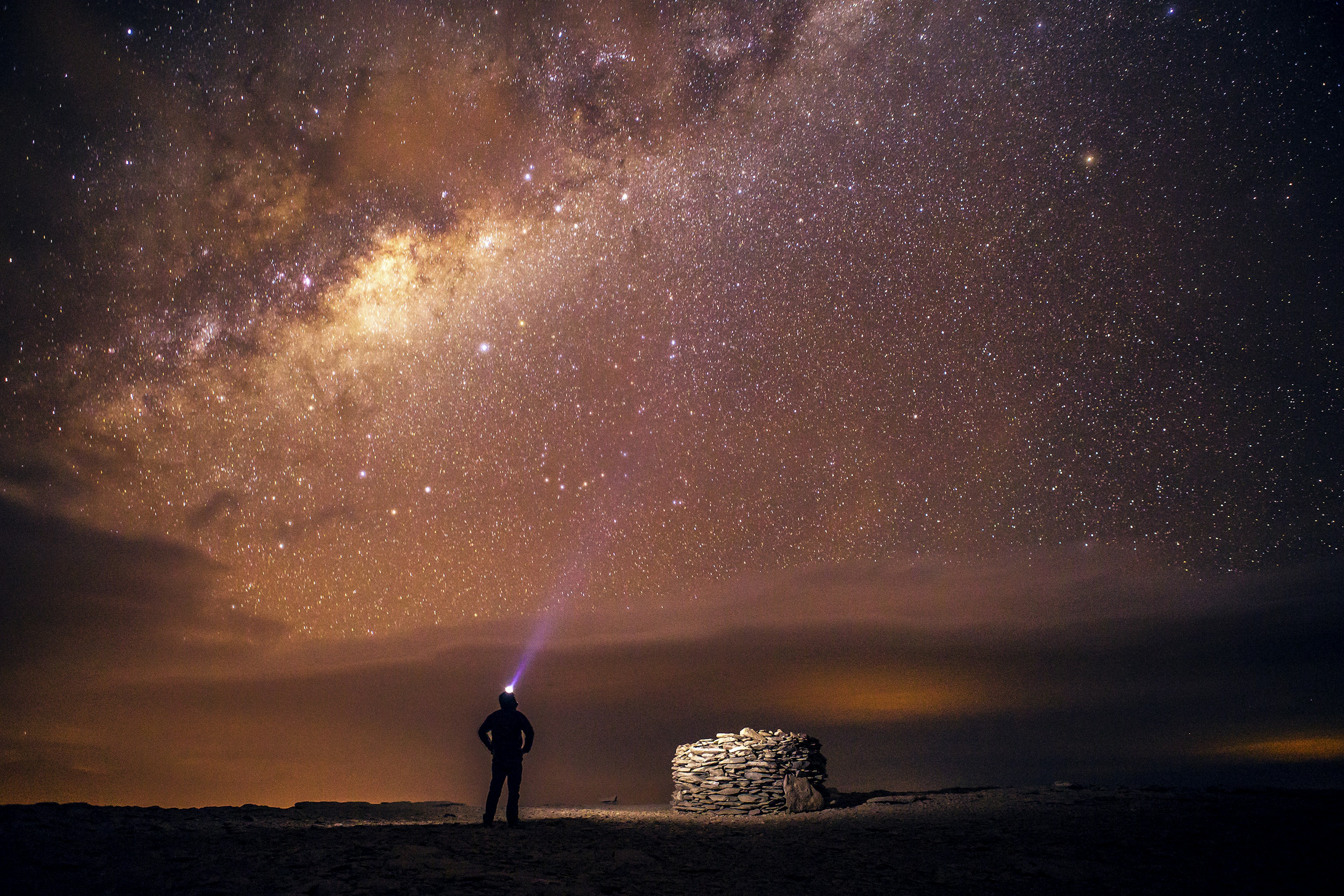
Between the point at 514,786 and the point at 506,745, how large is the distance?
60 centimetres

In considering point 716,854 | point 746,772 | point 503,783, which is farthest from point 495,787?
point 746,772

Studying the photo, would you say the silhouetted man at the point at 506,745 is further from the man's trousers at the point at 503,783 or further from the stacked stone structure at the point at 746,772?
the stacked stone structure at the point at 746,772

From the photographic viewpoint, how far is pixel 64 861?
580 cm

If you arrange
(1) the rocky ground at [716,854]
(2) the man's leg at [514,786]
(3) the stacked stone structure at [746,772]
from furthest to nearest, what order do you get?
(3) the stacked stone structure at [746,772] < (2) the man's leg at [514,786] < (1) the rocky ground at [716,854]

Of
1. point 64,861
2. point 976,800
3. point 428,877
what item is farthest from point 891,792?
point 64,861

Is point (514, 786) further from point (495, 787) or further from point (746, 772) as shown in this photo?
point (746, 772)

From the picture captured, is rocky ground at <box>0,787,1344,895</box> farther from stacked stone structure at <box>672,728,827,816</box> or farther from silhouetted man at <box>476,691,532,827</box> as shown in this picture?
stacked stone structure at <box>672,728,827,816</box>

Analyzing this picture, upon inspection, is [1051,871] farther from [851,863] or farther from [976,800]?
[976,800]

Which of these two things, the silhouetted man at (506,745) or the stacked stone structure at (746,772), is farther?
the stacked stone structure at (746,772)

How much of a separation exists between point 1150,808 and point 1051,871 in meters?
4.10

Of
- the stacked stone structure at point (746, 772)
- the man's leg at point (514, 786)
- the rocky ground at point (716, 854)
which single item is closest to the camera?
the rocky ground at point (716, 854)

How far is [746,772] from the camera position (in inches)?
544

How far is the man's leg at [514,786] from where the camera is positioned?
9.59m

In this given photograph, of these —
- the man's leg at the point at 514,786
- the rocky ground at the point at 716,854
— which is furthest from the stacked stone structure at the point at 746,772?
the man's leg at the point at 514,786
